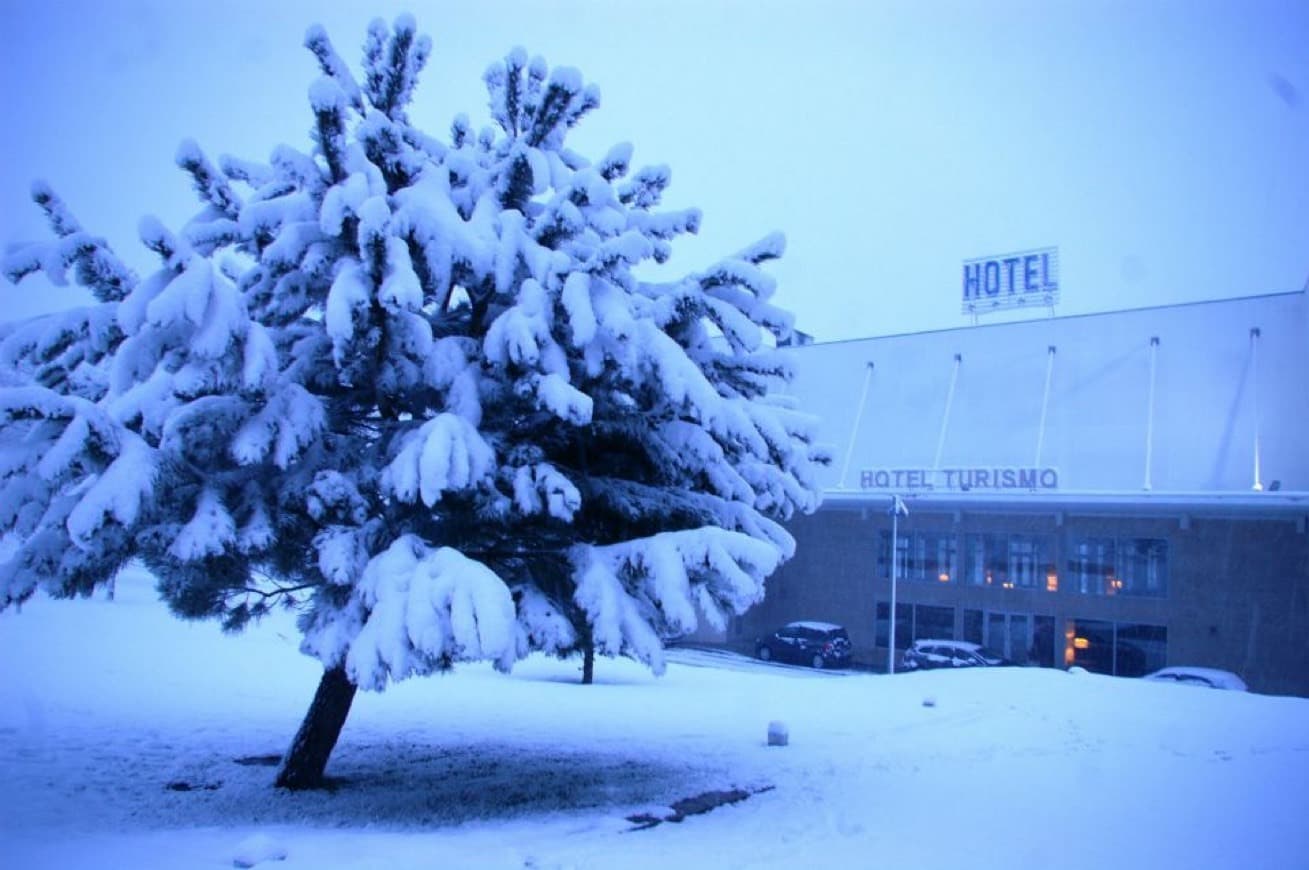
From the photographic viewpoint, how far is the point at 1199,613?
85.4ft

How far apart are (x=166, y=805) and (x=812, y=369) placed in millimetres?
29286

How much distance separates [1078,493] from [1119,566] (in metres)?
3.66

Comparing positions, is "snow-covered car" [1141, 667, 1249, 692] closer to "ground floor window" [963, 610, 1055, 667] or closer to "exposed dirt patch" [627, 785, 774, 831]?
"ground floor window" [963, 610, 1055, 667]

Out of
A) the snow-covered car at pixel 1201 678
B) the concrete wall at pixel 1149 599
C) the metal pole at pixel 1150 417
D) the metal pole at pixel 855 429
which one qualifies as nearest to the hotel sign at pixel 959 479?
the metal pole at pixel 855 429

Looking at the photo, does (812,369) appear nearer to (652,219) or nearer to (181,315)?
(652,219)

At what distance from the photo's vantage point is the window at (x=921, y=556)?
30.4m

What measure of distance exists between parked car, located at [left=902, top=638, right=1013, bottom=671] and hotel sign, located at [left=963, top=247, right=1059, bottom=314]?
41.3ft

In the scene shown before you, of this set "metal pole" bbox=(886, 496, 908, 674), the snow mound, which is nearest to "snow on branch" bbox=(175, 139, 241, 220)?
the snow mound

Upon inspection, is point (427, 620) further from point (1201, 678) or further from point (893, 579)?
point (893, 579)

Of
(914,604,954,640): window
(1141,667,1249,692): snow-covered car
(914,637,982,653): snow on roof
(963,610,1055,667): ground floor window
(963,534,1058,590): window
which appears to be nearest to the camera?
(1141,667,1249,692): snow-covered car

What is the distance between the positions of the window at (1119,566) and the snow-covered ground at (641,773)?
11767mm

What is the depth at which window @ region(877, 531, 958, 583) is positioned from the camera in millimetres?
30438

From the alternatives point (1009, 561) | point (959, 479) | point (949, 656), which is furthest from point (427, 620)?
point (1009, 561)

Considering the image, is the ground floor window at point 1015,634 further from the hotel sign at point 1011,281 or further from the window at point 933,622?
the hotel sign at point 1011,281
